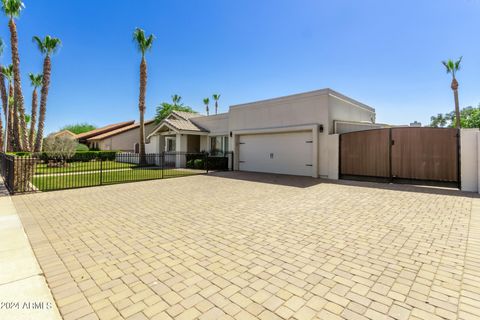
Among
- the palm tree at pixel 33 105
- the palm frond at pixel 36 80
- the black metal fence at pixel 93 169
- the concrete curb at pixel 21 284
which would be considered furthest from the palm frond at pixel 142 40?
the concrete curb at pixel 21 284

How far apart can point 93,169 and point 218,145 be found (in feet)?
31.2

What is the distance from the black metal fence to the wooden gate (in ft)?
28.0

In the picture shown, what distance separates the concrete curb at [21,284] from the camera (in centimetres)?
247

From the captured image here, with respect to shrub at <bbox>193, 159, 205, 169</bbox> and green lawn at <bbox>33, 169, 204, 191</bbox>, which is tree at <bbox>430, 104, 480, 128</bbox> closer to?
shrub at <bbox>193, 159, 205, 169</bbox>

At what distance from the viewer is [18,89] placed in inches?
843

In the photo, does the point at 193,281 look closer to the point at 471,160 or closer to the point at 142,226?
the point at 142,226

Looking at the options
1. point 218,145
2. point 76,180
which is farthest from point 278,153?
point 76,180

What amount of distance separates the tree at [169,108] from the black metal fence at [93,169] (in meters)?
11.2

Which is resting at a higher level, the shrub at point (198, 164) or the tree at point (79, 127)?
the tree at point (79, 127)

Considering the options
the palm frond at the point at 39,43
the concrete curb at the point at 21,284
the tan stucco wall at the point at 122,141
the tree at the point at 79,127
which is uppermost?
the palm frond at the point at 39,43

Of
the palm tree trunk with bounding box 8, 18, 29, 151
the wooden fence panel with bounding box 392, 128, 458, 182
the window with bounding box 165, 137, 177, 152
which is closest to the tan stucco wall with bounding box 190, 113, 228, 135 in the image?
the window with bounding box 165, 137, 177, 152

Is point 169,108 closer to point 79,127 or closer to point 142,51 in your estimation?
point 142,51

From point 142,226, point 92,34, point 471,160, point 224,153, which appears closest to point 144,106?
point 92,34

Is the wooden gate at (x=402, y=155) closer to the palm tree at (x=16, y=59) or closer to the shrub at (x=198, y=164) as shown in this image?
the shrub at (x=198, y=164)
